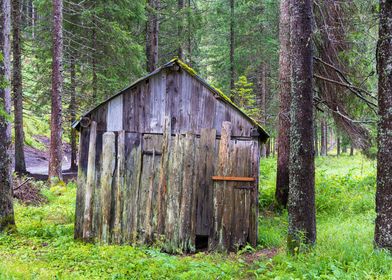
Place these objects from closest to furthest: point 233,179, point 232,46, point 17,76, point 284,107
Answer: point 233,179 → point 284,107 → point 17,76 → point 232,46

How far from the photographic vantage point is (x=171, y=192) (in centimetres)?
840

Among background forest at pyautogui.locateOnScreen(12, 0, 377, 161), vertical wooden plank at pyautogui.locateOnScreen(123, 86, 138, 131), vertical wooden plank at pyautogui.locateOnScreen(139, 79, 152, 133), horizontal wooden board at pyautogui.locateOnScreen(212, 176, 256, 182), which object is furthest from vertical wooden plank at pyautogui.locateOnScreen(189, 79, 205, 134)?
background forest at pyautogui.locateOnScreen(12, 0, 377, 161)

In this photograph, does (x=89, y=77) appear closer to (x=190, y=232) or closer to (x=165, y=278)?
(x=190, y=232)

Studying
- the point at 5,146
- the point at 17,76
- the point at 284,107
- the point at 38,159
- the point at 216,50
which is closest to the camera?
the point at 5,146

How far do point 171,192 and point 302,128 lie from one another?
3.60 meters

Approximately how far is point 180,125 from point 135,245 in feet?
9.86

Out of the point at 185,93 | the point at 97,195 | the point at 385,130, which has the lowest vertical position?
the point at 97,195

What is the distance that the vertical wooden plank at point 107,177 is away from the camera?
334 inches

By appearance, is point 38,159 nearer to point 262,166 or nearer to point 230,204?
point 262,166

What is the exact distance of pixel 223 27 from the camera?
911 inches

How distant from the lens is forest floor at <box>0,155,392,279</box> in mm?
5223

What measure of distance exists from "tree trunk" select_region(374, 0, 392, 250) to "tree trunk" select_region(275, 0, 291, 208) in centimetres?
530

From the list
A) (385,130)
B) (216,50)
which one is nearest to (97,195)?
(385,130)

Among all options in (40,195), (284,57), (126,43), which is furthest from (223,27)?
(40,195)
